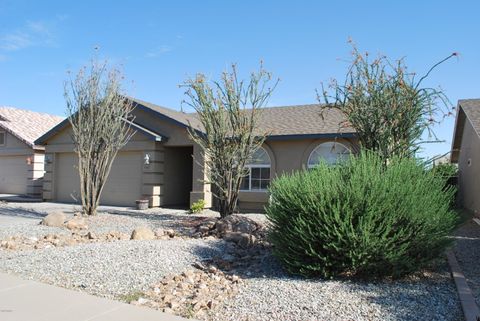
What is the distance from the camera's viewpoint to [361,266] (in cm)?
648

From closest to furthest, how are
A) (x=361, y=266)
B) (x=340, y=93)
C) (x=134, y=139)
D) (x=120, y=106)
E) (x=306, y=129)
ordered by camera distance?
(x=361, y=266) → (x=340, y=93) → (x=120, y=106) → (x=306, y=129) → (x=134, y=139)

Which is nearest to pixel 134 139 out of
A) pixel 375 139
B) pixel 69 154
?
pixel 69 154

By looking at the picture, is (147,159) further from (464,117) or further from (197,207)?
(464,117)

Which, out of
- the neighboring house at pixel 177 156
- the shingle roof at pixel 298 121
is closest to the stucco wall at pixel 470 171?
the neighboring house at pixel 177 156

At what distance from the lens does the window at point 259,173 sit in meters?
18.7

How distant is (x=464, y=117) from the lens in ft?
68.0

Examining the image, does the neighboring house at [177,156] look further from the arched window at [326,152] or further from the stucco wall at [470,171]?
the stucco wall at [470,171]

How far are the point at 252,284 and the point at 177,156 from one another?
49.4ft

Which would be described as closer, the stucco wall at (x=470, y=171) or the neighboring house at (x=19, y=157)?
the stucco wall at (x=470, y=171)

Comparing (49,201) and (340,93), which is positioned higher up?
(340,93)

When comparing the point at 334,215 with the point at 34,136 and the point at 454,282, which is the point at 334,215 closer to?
the point at 454,282

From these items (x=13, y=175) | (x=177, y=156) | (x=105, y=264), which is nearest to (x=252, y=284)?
(x=105, y=264)

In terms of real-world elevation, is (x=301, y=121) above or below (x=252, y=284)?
above

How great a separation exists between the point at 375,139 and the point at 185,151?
39.6ft
